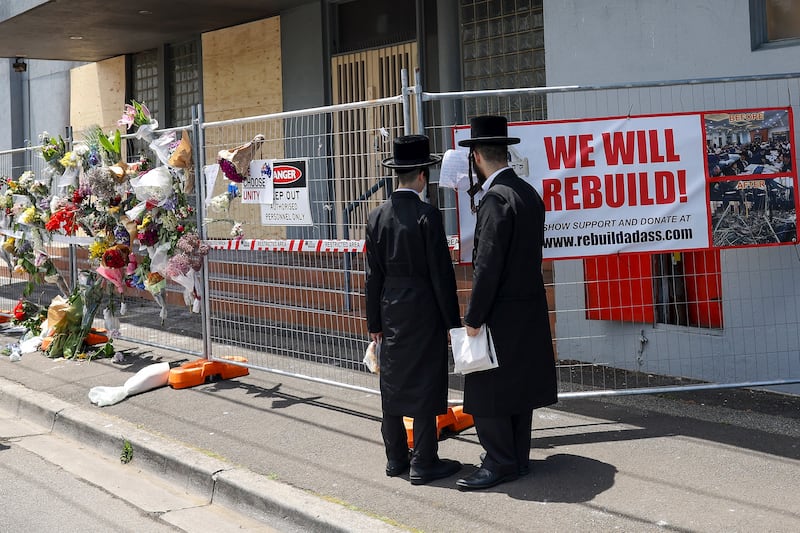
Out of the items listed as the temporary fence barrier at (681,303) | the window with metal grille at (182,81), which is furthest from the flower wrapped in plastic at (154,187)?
the window with metal grille at (182,81)

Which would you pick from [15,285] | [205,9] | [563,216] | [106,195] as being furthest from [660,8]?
[15,285]

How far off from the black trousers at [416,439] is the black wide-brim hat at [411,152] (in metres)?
1.48

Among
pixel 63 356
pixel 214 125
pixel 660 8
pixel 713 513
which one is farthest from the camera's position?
pixel 63 356

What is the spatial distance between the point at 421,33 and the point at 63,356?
233 inches

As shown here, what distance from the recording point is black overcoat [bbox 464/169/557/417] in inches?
198

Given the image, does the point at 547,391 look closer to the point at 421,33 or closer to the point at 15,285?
the point at 421,33

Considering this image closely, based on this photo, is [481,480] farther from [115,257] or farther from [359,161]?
[115,257]

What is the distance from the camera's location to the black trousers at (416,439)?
530 cm

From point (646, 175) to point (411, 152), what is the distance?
1.79 m

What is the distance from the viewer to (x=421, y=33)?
464 inches

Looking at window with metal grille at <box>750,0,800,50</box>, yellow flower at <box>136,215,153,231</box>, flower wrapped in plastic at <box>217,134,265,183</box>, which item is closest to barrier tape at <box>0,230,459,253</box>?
flower wrapped in plastic at <box>217,134,265,183</box>

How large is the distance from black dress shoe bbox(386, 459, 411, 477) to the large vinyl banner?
4.77 feet

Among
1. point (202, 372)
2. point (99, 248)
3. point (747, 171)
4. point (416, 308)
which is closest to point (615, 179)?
point (747, 171)

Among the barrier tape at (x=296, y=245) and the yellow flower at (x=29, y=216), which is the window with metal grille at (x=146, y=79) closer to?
the yellow flower at (x=29, y=216)
